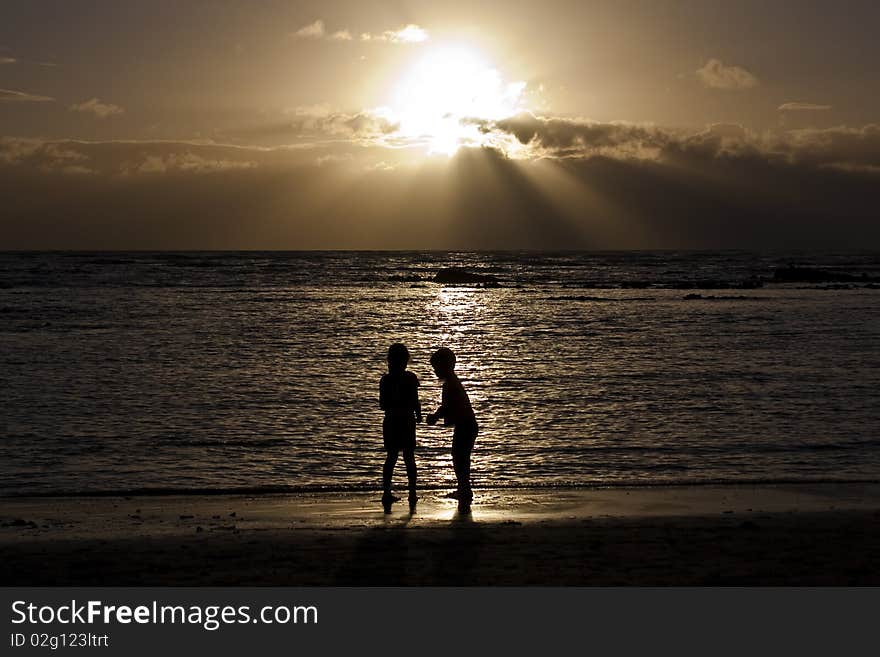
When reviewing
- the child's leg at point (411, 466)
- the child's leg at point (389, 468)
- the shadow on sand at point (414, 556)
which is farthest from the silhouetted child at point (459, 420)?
the shadow on sand at point (414, 556)

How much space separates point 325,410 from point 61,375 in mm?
8224

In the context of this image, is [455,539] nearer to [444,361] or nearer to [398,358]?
[444,361]

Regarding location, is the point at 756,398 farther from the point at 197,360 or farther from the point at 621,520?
the point at 197,360

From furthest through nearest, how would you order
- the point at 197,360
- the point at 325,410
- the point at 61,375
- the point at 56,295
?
the point at 56,295
the point at 197,360
the point at 61,375
the point at 325,410

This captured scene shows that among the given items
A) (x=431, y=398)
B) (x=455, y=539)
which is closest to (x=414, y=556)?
(x=455, y=539)

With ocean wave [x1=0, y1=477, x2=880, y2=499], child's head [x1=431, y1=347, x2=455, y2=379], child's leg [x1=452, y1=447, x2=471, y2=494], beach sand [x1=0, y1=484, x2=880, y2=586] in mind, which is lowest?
ocean wave [x1=0, y1=477, x2=880, y2=499]

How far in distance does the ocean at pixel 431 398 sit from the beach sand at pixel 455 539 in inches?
37.4

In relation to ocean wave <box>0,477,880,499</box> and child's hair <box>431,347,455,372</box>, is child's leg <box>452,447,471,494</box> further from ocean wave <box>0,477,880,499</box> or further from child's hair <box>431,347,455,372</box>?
ocean wave <box>0,477,880,499</box>

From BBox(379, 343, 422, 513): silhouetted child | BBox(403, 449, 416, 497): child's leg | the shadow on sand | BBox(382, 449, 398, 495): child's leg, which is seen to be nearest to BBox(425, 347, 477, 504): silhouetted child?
BBox(379, 343, 422, 513): silhouetted child

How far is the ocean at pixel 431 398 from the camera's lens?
12.1 metres

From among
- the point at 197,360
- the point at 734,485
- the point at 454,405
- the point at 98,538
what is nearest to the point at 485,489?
the point at 454,405

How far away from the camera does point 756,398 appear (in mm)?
18203

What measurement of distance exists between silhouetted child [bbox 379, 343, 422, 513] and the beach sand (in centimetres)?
64

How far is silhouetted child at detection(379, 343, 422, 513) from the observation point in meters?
9.41
